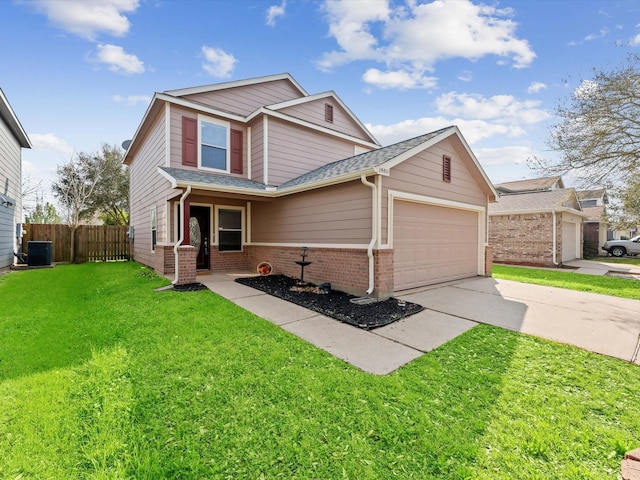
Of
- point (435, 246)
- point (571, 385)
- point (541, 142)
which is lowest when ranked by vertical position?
point (571, 385)

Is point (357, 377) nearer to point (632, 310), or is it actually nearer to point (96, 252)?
point (632, 310)

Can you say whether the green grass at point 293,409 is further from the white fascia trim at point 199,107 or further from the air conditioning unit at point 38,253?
the air conditioning unit at point 38,253

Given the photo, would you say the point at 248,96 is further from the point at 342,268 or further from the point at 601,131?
the point at 601,131

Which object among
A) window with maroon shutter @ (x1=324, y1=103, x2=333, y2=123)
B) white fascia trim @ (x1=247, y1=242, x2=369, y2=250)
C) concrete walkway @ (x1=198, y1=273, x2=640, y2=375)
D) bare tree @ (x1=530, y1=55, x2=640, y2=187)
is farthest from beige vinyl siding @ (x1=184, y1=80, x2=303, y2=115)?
bare tree @ (x1=530, y1=55, x2=640, y2=187)

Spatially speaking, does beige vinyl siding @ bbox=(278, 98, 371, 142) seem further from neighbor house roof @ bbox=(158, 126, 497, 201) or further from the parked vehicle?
the parked vehicle

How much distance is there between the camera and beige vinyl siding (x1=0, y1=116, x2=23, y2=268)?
10758mm

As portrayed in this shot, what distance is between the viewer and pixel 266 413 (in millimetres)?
2475

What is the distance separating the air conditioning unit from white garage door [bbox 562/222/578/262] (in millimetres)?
24124

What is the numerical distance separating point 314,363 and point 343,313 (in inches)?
79.5

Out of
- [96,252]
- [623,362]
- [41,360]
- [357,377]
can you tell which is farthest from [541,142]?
[96,252]

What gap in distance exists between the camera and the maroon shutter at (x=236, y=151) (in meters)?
10.4

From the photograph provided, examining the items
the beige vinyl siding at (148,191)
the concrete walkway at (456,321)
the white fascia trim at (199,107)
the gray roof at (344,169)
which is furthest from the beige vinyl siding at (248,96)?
the concrete walkway at (456,321)

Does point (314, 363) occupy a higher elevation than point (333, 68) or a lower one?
lower

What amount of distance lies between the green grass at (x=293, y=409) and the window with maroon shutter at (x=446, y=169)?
5035 millimetres
